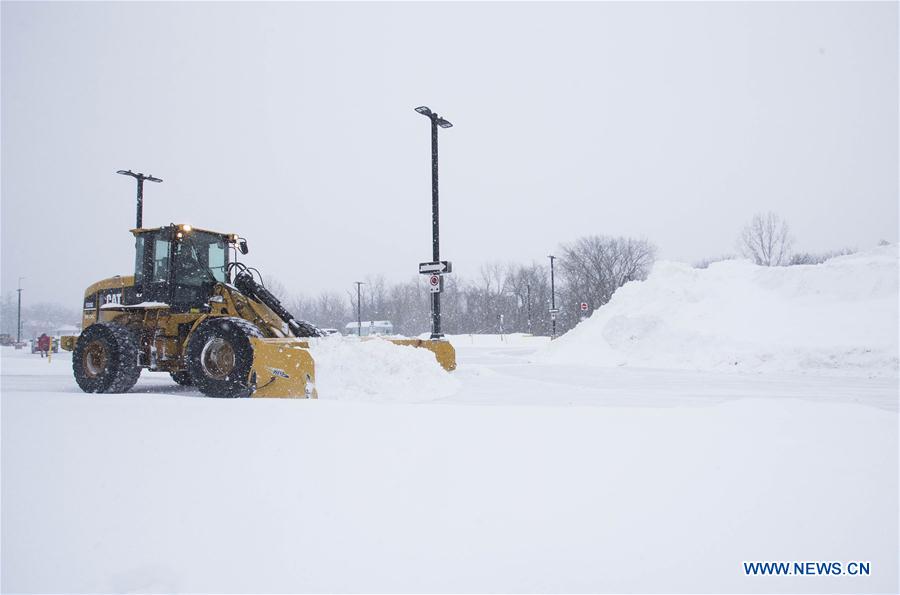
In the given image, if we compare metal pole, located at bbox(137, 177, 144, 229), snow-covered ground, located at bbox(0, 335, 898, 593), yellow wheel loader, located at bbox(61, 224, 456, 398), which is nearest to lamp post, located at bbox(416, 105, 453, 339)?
yellow wheel loader, located at bbox(61, 224, 456, 398)

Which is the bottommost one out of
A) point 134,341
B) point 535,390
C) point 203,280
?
point 535,390

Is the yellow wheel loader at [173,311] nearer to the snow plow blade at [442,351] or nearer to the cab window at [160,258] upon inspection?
the cab window at [160,258]

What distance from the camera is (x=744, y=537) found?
2893mm

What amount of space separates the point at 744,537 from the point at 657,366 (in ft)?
53.9

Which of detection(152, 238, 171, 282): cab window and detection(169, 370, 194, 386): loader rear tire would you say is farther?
detection(169, 370, 194, 386): loader rear tire

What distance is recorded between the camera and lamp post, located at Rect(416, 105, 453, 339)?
1484 centimetres

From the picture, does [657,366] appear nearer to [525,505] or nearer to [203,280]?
[203,280]

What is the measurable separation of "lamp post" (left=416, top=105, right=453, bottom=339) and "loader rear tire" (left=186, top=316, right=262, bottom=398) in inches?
243

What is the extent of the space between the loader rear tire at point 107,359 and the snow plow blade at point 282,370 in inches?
124

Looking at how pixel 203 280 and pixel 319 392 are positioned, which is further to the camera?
pixel 203 280

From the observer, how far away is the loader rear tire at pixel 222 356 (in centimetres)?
904

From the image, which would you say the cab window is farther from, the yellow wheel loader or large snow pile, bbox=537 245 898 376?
large snow pile, bbox=537 245 898 376

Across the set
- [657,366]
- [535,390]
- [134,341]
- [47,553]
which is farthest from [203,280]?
[657,366]

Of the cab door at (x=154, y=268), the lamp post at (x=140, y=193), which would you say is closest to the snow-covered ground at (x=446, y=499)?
the cab door at (x=154, y=268)
